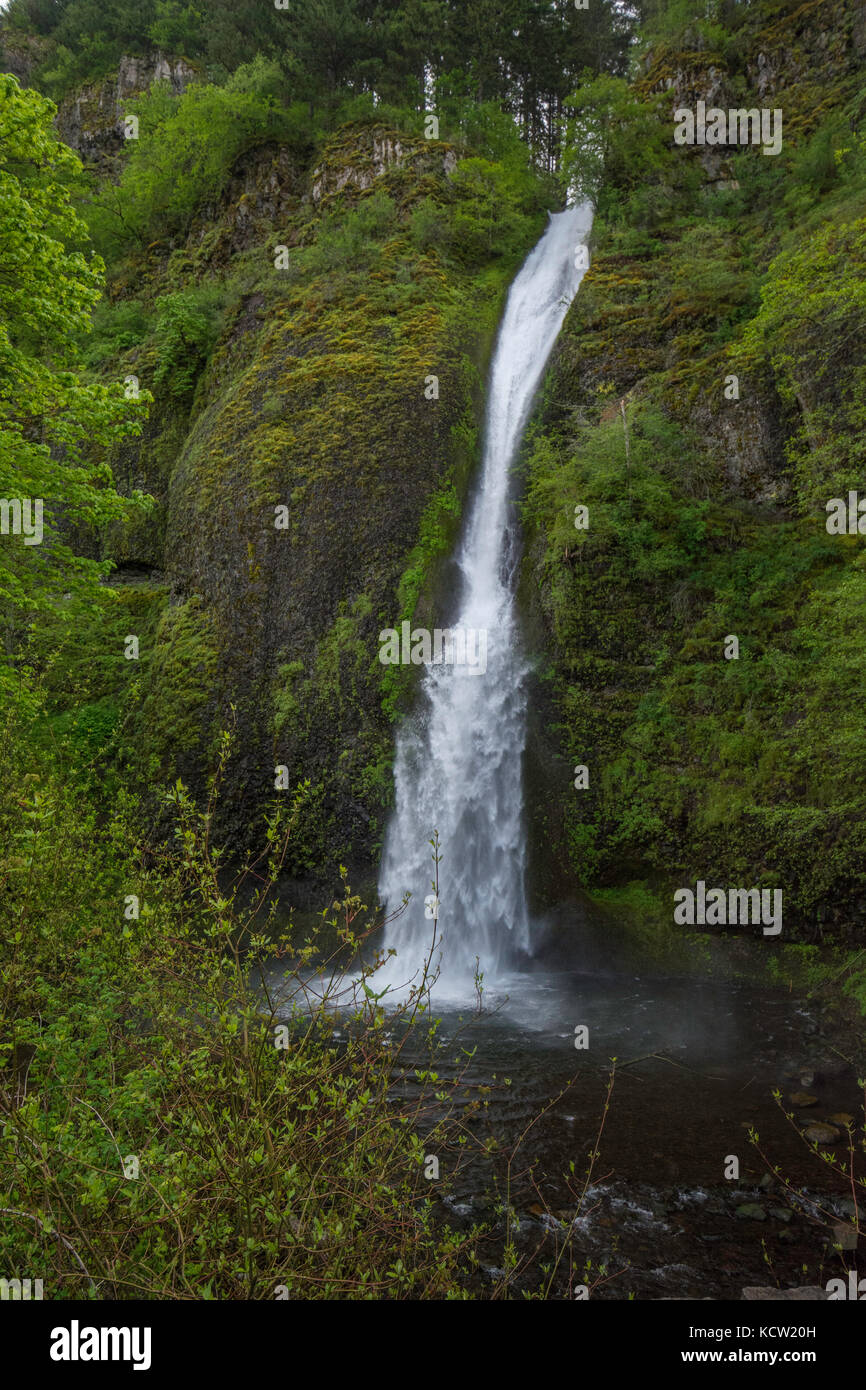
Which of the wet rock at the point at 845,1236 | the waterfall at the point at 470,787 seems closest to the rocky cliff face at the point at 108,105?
the waterfall at the point at 470,787

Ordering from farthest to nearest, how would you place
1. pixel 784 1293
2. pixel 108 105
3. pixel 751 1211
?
pixel 108 105
pixel 751 1211
pixel 784 1293

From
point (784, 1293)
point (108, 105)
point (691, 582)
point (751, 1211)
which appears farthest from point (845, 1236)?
point (108, 105)

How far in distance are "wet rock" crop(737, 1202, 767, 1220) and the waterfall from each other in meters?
5.49

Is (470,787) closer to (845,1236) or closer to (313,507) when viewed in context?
(313,507)

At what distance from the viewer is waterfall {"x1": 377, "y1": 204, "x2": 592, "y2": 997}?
1206 centimetres

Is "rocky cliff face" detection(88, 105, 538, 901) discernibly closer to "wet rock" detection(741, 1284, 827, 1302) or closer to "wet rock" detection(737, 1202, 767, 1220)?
"wet rock" detection(737, 1202, 767, 1220)

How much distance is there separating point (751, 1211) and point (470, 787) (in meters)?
7.79

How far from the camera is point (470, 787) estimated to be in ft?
42.4

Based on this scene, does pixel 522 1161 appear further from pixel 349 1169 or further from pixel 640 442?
pixel 640 442

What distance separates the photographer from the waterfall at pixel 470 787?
39.6ft

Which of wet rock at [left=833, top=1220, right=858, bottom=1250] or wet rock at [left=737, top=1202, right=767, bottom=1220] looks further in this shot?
wet rock at [left=737, top=1202, right=767, bottom=1220]

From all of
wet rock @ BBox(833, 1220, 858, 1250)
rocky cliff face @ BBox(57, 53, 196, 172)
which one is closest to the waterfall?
wet rock @ BBox(833, 1220, 858, 1250)

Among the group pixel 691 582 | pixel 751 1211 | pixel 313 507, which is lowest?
pixel 751 1211

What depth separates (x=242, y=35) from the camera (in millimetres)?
29672
